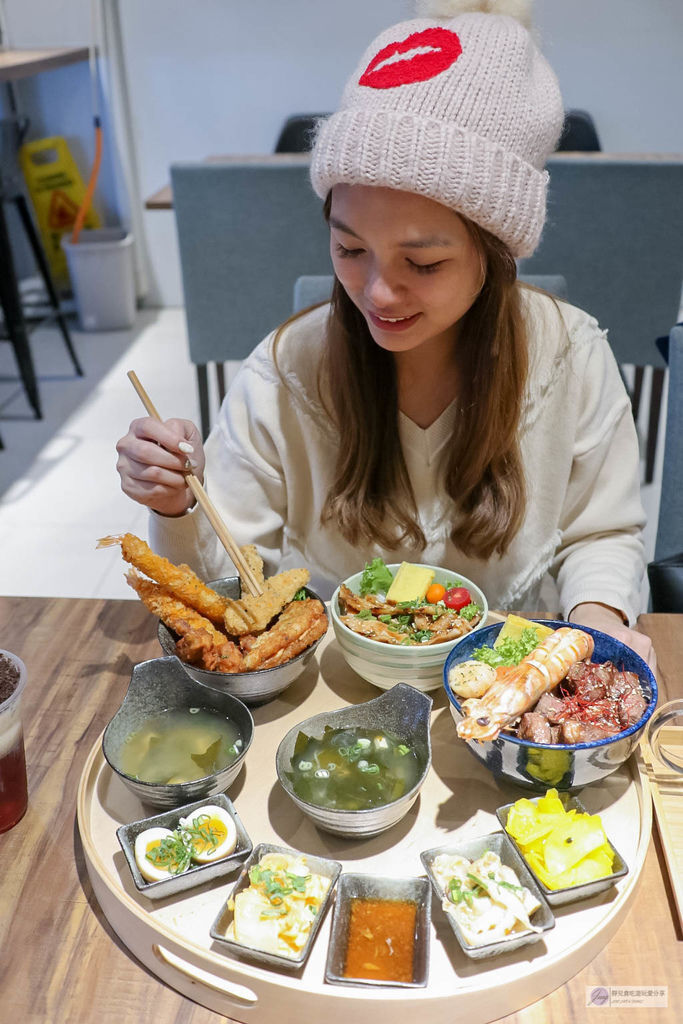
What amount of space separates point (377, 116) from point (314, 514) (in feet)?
2.26

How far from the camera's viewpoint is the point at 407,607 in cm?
122

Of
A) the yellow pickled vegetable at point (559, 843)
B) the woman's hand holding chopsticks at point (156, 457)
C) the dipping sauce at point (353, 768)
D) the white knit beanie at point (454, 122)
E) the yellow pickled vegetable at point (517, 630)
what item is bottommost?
the dipping sauce at point (353, 768)

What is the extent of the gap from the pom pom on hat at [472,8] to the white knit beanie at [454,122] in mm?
51

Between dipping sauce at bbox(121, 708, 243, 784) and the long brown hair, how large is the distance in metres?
0.50

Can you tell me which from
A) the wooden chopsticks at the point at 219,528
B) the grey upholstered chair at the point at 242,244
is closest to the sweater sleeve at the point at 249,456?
the wooden chopsticks at the point at 219,528

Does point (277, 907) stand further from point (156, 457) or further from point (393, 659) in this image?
point (156, 457)

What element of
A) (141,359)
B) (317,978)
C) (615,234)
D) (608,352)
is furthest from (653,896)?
(141,359)

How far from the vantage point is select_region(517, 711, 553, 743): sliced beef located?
0.96 meters

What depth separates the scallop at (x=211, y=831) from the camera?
2.93ft

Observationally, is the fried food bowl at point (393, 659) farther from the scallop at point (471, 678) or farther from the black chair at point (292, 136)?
the black chair at point (292, 136)

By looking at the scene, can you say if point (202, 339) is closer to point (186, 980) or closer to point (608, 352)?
point (608, 352)

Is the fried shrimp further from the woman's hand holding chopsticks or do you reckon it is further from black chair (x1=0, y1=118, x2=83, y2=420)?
black chair (x1=0, y1=118, x2=83, y2=420)

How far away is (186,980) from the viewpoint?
83 cm

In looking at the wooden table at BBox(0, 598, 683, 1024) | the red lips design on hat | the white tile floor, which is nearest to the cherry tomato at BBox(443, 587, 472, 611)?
the wooden table at BBox(0, 598, 683, 1024)
